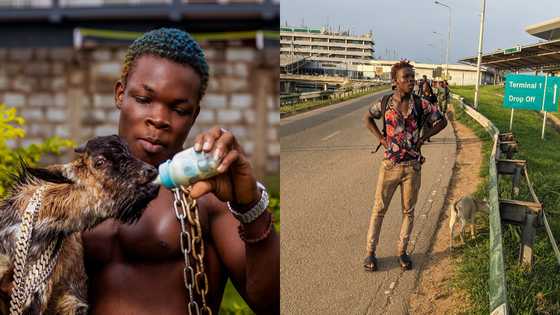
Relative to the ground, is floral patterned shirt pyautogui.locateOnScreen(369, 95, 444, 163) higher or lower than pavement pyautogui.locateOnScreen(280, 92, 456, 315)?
higher

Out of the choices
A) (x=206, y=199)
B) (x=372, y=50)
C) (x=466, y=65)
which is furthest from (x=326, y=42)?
(x=206, y=199)

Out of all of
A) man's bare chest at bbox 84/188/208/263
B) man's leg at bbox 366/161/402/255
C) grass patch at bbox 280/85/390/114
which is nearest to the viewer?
man's bare chest at bbox 84/188/208/263

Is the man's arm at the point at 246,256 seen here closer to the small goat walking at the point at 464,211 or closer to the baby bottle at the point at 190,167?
the baby bottle at the point at 190,167

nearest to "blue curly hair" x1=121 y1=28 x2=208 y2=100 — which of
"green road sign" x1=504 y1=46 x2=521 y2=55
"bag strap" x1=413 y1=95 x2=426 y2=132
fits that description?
"bag strap" x1=413 y1=95 x2=426 y2=132

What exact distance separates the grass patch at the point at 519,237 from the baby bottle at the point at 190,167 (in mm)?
1262

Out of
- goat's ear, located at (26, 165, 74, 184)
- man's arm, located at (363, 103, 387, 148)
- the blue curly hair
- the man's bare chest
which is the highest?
the blue curly hair

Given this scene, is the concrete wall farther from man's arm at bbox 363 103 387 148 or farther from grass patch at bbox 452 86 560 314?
grass patch at bbox 452 86 560 314

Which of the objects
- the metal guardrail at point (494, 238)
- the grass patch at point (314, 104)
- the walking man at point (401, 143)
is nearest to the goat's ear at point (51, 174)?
the grass patch at point (314, 104)

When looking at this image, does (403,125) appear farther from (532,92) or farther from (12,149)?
(12,149)

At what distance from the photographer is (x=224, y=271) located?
766mm

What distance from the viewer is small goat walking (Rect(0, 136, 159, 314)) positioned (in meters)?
0.60

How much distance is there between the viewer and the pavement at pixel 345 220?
5.04 ft

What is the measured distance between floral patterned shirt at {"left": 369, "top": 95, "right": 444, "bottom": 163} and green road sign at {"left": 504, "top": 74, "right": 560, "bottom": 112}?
1.26 feet

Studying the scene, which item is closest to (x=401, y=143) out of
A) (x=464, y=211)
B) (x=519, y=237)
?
(x=464, y=211)
